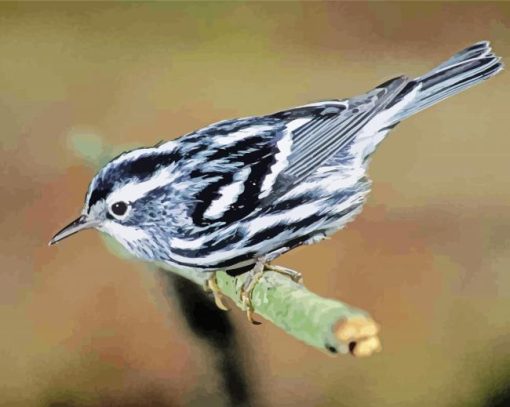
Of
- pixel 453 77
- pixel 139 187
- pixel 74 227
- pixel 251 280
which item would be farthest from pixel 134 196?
pixel 453 77

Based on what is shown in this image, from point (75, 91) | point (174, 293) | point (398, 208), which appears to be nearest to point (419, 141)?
point (398, 208)

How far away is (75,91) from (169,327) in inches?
18.0

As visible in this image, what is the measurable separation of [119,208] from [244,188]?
0.21 metres

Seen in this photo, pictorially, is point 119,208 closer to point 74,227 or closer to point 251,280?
point 74,227

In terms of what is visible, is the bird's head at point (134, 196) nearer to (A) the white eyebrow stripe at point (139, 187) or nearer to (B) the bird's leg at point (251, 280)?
(A) the white eyebrow stripe at point (139, 187)

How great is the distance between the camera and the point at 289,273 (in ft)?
4.43

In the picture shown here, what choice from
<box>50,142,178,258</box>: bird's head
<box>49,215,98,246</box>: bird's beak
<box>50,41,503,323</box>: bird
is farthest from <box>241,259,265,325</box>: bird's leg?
<box>49,215,98,246</box>: bird's beak

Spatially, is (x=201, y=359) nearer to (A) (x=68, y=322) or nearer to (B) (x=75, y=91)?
(A) (x=68, y=322)

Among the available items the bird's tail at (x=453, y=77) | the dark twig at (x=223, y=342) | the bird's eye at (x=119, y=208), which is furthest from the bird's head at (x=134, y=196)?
the bird's tail at (x=453, y=77)

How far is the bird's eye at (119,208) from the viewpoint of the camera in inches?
51.3

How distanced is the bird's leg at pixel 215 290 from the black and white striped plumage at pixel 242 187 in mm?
50

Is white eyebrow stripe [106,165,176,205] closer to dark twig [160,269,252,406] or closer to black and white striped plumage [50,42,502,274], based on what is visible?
black and white striped plumage [50,42,502,274]

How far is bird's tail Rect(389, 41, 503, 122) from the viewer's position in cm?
138

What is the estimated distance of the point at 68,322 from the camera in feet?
4.54
